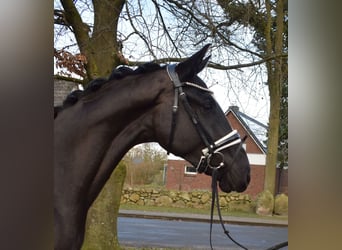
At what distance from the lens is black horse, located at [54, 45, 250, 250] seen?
1.86 m

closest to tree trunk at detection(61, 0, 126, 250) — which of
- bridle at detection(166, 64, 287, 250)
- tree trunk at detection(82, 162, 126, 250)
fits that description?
tree trunk at detection(82, 162, 126, 250)

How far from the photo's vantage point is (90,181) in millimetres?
1910

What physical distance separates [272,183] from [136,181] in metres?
0.72

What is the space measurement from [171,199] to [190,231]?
0.67ft

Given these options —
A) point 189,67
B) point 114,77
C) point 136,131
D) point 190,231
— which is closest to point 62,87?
point 114,77

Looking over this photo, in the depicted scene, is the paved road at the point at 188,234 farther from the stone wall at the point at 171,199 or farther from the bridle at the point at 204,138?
the bridle at the point at 204,138

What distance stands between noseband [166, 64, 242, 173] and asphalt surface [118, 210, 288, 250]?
1.82ft

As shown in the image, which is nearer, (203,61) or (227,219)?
(203,61)

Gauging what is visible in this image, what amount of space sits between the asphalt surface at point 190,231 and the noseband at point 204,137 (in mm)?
555

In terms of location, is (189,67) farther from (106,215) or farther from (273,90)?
(106,215)

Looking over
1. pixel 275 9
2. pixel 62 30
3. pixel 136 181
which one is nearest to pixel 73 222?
pixel 136 181
